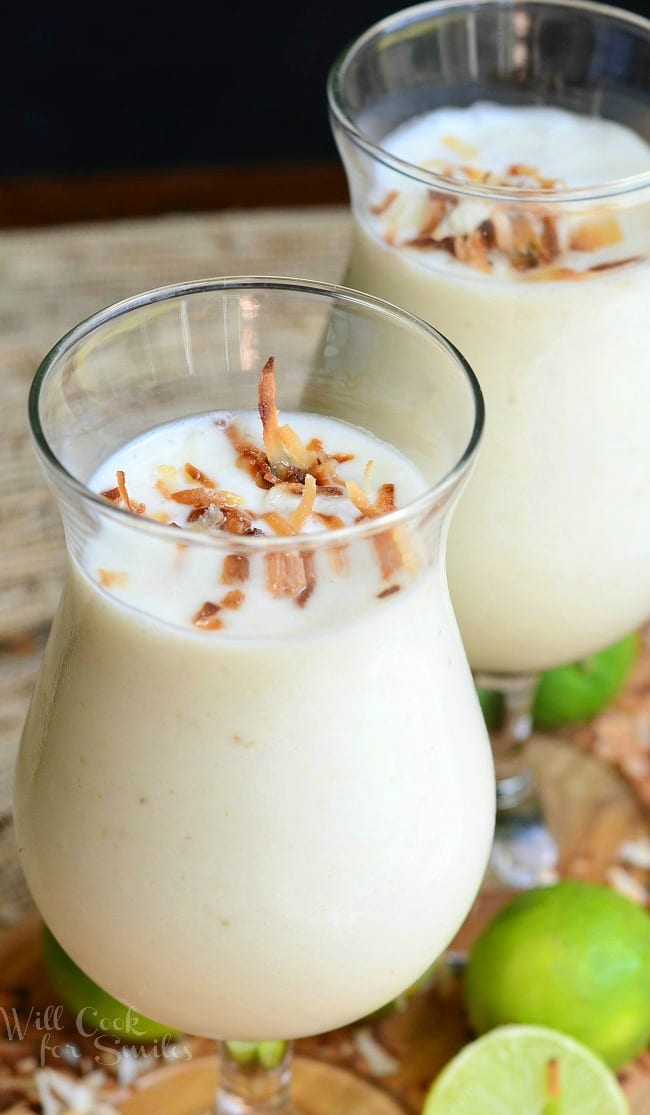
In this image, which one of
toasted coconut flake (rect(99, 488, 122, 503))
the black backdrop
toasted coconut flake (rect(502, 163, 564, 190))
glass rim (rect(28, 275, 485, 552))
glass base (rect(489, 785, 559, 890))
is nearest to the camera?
glass rim (rect(28, 275, 485, 552))

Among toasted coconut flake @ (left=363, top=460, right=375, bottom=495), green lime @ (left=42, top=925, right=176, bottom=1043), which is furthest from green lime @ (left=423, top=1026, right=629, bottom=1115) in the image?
toasted coconut flake @ (left=363, top=460, right=375, bottom=495)

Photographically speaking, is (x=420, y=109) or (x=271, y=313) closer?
(x=271, y=313)

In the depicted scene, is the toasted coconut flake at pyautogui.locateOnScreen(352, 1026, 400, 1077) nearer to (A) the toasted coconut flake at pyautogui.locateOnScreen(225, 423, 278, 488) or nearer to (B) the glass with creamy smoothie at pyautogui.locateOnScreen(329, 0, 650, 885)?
(B) the glass with creamy smoothie at pyautogui.locateOnScreen(329, 0, 650, 885)

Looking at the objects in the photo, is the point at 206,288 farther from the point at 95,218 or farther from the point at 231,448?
the point at 95,218

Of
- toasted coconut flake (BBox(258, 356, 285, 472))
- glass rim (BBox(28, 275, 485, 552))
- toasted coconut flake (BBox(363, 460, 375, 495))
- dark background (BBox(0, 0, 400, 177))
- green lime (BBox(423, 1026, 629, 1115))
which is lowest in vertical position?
dark background (BBox(0, 0, 400, 177))

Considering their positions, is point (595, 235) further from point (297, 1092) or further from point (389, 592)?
point (297, 1092)

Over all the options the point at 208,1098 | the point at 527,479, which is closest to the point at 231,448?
the point at 527,479

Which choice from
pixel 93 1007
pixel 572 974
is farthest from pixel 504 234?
pixel 93 1007

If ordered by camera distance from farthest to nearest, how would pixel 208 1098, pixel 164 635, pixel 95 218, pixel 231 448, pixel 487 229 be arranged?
pixel 95 218
pixel 208 1098
pixel 487 229
pixel 231 448
pixel 164 635
